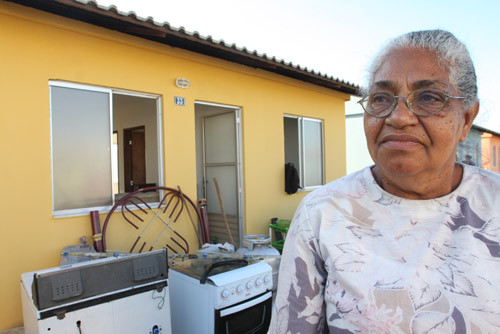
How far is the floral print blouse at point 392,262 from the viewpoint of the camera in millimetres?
854

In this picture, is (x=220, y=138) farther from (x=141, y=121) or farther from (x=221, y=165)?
(x=141, y=121)

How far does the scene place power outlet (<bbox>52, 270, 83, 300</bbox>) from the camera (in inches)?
84.0

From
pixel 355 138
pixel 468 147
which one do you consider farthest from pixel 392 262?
pixel 355 138

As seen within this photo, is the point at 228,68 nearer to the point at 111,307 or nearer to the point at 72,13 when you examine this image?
the point at 72,13

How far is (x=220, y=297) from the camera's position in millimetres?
2586

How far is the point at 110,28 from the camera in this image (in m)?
3.96

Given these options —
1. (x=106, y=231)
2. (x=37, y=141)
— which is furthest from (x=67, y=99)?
(x=106, y=231)

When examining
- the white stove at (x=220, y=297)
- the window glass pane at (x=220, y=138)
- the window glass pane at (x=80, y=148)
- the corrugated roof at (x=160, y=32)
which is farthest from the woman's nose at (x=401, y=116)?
the window glass pane at (x=220, y=138)

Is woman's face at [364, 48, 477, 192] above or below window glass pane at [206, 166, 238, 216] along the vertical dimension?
above

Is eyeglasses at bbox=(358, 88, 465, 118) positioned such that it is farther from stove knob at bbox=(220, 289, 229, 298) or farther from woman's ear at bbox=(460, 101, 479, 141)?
stove knob at bbox=(220, 289, 229, 298)

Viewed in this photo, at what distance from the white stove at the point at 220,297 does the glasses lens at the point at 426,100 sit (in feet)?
6.73

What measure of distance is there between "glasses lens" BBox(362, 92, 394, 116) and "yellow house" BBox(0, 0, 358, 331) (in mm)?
3234

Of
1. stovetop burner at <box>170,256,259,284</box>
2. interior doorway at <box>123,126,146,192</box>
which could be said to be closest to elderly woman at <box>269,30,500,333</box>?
stovetop burner at <box>170,256,259,284</box>

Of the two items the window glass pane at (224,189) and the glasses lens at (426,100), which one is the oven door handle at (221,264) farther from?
the window glass pane at (224,189)
